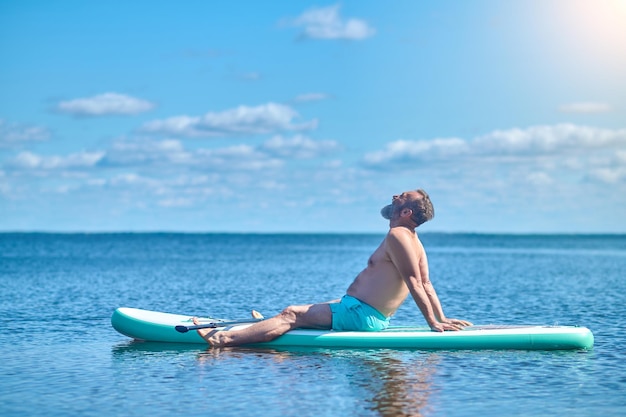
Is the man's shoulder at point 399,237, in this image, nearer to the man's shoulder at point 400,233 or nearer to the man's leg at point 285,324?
the man's shoulder at point 400,233

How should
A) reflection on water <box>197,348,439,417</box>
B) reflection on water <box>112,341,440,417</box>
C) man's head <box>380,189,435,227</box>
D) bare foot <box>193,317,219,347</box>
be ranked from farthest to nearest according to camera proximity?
bare foot <box>193,317,219,347</box> → man's head <box>380,189,435,227</box> → reflection on water <box>112,341,440,417</box> → reflection on water <box>197,348,439,417</box>

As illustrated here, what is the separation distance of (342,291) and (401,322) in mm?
10962

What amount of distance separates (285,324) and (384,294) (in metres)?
1.47

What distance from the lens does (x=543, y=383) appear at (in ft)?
31.4

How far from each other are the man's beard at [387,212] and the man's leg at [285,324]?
150 cm

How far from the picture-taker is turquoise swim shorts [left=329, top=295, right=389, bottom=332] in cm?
1117

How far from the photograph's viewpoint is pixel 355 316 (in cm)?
1127

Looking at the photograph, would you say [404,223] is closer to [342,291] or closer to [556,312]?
[556,312]

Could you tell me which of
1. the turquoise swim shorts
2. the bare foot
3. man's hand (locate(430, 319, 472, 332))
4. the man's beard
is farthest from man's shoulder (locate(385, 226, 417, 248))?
the bare foot

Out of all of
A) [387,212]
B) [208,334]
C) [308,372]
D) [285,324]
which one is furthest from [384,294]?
[208,334]

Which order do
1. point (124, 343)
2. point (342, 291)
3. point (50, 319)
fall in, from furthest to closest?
point (342, 291)
point (50, 319)
point (124, 343)

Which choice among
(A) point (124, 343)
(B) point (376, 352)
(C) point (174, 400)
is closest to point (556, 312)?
(B) point (376, 352)

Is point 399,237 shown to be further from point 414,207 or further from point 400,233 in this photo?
point 414,207

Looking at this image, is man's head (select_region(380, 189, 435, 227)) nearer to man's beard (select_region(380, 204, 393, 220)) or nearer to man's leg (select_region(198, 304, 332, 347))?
man's beard (select_region(380, 204, 393, 220))
